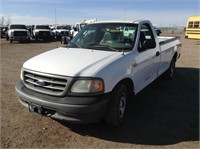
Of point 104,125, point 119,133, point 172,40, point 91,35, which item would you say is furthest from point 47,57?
point 172,40

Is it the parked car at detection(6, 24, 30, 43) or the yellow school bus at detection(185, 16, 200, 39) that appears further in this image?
the parked car at detection(6, 24, 30, 43)

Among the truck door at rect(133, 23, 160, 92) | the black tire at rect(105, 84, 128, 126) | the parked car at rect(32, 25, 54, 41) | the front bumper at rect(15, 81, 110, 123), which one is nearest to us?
the front bumper at rect(15, 81, 110, 123)

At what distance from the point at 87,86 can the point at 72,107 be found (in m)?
0.38

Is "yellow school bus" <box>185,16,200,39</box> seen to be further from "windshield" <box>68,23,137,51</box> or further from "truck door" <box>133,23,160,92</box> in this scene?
"windshield" <box>68,23,137,51</box>

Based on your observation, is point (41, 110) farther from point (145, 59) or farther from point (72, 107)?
point (145, 59)

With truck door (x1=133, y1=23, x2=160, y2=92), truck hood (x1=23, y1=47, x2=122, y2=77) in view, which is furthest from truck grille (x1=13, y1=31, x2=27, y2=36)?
truck hood (x1=23, y1=47, x2=122, y2=77)

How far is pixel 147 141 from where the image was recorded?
12.0 feet

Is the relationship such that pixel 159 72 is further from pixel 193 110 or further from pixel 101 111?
pixel 101 111

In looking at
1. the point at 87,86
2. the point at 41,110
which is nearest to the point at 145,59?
the point at 87,86

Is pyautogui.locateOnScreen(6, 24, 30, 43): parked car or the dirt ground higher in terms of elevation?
pyautogui.locateOnScreen(6, 24, 30, 43): parked car

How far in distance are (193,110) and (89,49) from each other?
8.59 feet

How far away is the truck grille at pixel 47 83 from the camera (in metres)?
3.44

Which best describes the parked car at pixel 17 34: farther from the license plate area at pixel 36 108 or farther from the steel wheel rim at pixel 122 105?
the steel wheel rim at pixel 122 105

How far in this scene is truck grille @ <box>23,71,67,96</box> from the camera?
11.3ft
